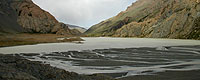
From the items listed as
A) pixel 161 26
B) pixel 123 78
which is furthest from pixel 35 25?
pixel 123 78

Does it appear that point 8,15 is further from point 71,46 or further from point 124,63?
point 124,63

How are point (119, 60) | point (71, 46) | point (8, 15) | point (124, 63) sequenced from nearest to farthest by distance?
point (124, 63), point (119, 60), point (71, 46), point (8, 15)

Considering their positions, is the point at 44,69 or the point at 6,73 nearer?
the point at 6,73

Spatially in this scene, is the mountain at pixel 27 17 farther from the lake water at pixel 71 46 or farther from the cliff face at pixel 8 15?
the lake water at pixel 71 46

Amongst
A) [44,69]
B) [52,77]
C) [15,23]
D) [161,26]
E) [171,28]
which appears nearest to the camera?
[52,77]

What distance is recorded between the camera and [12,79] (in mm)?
5633

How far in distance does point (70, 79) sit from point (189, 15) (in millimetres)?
104228

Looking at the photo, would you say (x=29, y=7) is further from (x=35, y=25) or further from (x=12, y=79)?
(x=12, y=79)

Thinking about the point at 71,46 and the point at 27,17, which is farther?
the point at 27,17

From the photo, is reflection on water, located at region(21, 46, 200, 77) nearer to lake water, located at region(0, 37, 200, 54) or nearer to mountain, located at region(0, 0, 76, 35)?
lake water, located at region(0, 37, 200, 54)

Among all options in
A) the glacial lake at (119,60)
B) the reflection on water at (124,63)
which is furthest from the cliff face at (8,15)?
the reflection on water at (124,63)

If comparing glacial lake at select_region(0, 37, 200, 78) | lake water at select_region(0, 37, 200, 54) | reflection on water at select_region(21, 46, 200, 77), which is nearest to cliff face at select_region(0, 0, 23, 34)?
lake water at select_region(0, 37, 200, 54)

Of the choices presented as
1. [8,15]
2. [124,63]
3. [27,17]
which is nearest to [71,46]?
[124,63]

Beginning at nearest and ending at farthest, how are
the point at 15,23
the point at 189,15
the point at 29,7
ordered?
the point at 189,15
the point at 15,23
the point at 29,7
